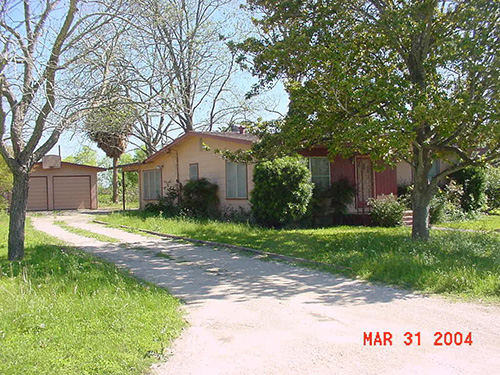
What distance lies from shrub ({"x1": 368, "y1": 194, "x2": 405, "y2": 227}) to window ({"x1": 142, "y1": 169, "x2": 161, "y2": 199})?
11.8 meters

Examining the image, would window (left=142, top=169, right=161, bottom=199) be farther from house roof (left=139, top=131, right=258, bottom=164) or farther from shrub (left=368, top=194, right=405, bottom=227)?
shrub (left=368, top=194, right=405, bottom=227)

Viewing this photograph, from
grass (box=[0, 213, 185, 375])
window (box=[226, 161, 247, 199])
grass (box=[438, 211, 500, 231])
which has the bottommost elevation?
grass (box=[0, 213, 185, 375])

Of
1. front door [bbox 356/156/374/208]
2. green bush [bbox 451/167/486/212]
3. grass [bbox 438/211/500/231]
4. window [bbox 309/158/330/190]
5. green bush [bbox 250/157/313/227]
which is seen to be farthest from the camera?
green bush [bbox 451/167/486/212]

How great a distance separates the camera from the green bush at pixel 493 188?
2094cm

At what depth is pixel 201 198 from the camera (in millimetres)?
19203

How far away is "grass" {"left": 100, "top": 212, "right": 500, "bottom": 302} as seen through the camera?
23.3 ft

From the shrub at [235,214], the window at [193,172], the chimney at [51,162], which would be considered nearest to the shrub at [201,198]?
the shrub at [235,214]

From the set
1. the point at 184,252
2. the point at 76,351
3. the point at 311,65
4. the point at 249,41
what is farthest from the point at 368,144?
the point at 76,351

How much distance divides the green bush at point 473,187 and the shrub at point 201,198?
33.1 feet

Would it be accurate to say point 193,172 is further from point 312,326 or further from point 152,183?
point 312,326

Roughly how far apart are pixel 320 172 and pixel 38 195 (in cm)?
2029

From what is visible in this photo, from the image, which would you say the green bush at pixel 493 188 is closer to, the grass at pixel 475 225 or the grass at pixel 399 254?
the grass at pixel 475 225

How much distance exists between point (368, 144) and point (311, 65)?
6.92 feet

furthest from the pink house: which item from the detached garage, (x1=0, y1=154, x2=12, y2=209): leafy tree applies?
the detached garage
